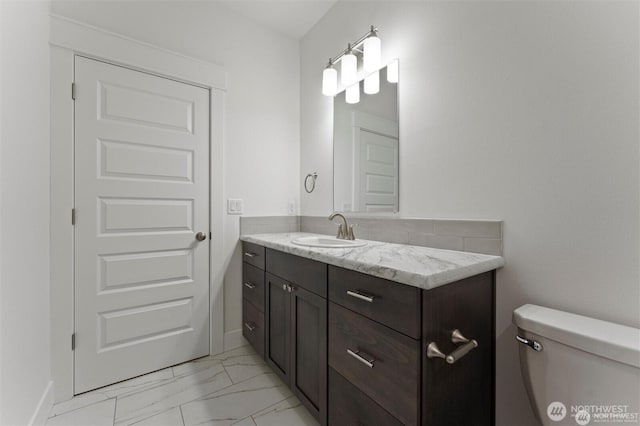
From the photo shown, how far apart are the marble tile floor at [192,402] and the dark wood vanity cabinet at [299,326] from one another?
0.12 metres

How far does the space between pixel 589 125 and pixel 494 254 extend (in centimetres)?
56

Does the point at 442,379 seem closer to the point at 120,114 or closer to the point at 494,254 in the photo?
the point at 494,254

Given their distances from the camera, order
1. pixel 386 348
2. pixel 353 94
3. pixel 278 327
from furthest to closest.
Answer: pixel 353 94 < pixel 278 327 < pixel 386 348

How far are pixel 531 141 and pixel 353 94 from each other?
44.8 inches

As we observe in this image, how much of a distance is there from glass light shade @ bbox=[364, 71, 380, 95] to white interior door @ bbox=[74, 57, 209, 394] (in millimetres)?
1116

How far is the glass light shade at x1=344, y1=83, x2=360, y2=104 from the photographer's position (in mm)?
1854

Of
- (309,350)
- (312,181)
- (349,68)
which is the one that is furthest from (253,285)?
(349,68)

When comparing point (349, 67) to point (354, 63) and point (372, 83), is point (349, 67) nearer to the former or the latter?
point (354, 63)

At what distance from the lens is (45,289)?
4.62ft

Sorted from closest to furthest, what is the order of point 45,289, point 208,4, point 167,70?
point 45,289, point 167,70, point 208,4

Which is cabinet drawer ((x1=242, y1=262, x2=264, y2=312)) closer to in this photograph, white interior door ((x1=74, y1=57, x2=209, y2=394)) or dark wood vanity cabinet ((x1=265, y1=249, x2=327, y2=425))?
dark wood vanity cabinet ((x1=265, y1=249, x2=327, y2=425))

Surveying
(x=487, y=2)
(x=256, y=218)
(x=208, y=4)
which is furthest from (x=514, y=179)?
(x=208, y=4)

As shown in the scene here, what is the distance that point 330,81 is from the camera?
1.95 m

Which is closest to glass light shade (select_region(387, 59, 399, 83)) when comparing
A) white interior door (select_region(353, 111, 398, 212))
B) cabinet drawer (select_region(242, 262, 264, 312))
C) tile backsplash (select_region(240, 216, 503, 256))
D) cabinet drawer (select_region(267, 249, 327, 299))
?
white interior door (select_region(353, 111, 398, 212))
